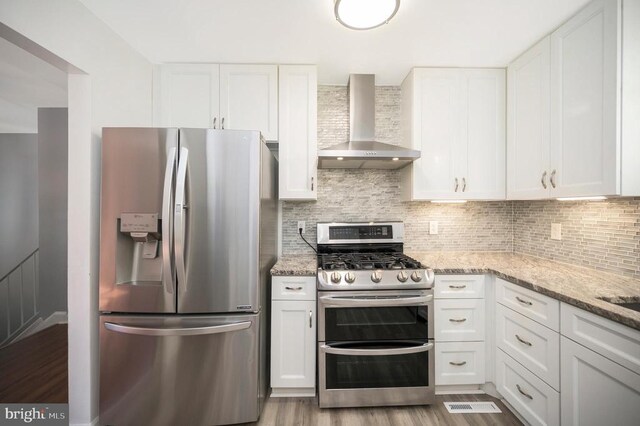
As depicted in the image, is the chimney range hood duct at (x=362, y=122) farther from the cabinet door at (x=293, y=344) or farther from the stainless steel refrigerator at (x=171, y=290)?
the cabinet door at (x=293, y=344)

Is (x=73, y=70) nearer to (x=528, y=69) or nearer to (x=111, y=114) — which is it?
(x=111, y=114)

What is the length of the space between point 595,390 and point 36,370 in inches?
145

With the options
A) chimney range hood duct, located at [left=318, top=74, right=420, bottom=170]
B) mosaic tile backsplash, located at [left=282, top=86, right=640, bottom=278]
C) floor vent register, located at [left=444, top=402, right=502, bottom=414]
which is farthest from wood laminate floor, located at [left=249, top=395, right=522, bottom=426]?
chimney range hood duct, located at [left=318, top=74, right=420, bottom=170]

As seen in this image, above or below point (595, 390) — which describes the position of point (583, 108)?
above

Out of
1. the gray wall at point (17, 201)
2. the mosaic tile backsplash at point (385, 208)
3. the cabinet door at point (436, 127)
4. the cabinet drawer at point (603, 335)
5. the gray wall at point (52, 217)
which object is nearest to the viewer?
the cabinet drawer at point (603, 335)

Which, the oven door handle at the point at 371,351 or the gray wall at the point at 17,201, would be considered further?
the gray wall at the point at 17,201

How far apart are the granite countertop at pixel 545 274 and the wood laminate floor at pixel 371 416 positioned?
886 millimetres

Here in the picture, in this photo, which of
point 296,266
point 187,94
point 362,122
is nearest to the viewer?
point 296,266

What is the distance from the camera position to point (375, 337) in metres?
1.61

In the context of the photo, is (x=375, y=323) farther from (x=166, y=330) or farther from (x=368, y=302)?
(x=166, y=330)

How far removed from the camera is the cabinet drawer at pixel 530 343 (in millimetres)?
1277

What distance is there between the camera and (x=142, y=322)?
1.42m

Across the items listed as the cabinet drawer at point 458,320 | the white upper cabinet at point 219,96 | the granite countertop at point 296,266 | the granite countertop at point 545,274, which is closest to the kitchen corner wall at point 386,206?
the granite countertop at point 545,274

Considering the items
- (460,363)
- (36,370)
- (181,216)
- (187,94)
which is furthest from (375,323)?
(36,370)
